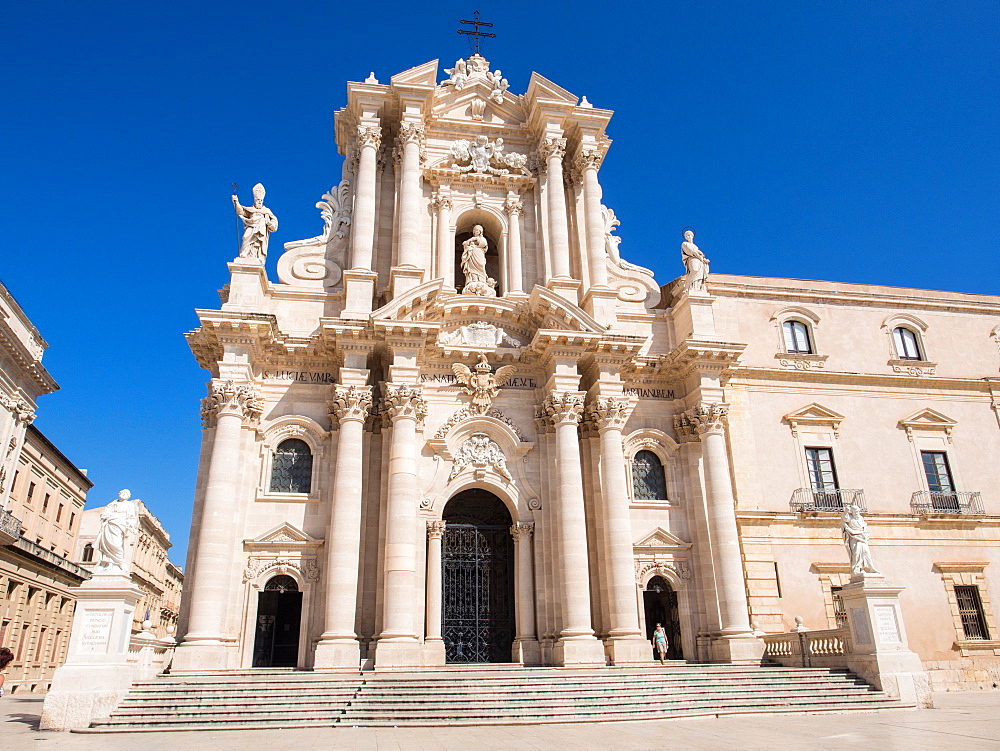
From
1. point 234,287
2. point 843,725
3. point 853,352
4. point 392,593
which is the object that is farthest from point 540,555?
point 853,352

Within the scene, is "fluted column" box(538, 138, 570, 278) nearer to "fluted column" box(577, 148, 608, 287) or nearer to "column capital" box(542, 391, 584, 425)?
"fluted column" box(577, 148, 608, 287)

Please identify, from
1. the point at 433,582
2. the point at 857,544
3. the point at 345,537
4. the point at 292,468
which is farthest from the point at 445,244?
the point at 857,544

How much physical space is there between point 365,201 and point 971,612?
950 inches

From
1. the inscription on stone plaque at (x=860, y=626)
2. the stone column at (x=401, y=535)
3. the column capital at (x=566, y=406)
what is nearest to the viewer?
the inscription on stone plaque at (x=860, y=626)

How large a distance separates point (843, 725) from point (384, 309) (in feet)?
49.0

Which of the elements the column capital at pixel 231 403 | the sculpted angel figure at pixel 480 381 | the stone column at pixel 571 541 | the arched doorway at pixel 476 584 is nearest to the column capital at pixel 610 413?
the stone column at pixel 571 541

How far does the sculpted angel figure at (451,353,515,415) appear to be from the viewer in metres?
23.0

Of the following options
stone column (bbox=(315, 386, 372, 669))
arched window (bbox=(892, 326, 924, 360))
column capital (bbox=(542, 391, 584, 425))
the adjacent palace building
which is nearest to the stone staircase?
stone column (bbox=(315, 386, 372, 669))

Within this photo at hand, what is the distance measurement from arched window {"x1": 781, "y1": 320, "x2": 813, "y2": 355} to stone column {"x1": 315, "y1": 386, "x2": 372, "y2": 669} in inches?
608

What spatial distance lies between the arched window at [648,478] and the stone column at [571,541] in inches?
84.4

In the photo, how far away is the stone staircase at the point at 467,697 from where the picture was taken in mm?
14164

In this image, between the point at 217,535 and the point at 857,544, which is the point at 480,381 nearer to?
the point at 217,535

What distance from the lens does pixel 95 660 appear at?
14.5 m

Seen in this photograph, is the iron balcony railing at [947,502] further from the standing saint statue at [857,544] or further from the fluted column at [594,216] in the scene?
the fluted column at [594,216]
